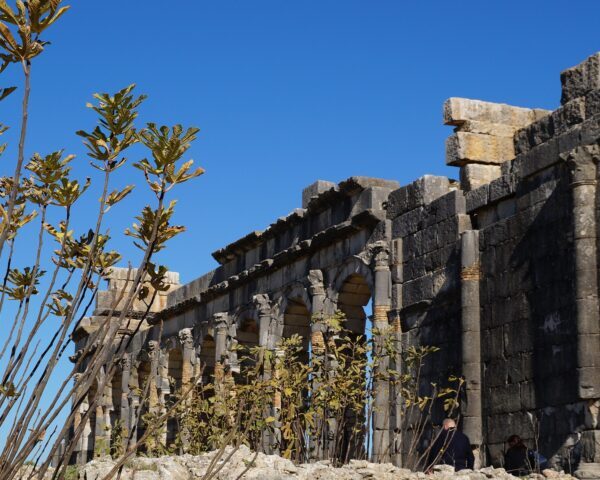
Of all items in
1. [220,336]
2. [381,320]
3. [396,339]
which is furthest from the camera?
[220,336]

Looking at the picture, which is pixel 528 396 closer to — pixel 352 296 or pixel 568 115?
pixel 568 115

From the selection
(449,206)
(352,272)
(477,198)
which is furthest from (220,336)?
(477,198)

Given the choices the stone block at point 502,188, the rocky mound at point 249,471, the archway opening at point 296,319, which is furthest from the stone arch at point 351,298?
the rocky mound at point 249,471

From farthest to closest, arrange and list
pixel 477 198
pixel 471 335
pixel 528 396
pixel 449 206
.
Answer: pixel 449 206, pixel 477 198, pixel 471 335, pixel 528 396

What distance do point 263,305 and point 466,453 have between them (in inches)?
353

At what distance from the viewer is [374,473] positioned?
8.21 metres

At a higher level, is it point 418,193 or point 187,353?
point 418,193

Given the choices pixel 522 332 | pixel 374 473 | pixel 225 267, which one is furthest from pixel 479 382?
pixel 225 267

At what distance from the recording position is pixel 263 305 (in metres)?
20.5

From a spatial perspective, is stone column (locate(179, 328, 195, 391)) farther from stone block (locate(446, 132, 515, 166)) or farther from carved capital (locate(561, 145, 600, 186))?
carved capital (locate(561, 145, 600, 186))

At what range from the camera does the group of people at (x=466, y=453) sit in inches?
461

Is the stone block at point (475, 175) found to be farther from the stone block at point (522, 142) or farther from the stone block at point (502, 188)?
the stone block at point (502, 188)

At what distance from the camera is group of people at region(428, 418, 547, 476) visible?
11.7 m

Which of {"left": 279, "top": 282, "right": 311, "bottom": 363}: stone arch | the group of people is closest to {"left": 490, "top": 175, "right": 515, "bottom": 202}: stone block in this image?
the group of people
